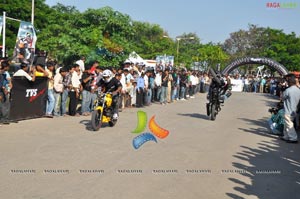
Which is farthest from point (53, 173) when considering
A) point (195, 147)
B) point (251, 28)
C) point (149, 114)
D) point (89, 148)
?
point (251, 28)

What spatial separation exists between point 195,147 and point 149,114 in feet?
23.3

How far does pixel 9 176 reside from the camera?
6336 mm

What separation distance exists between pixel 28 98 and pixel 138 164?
20.4 feet

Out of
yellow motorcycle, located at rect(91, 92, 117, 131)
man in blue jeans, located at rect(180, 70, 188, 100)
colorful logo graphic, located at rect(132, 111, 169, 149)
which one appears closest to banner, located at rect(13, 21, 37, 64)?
colorful logo graphic, located at rect(132, 111, 169, 149)

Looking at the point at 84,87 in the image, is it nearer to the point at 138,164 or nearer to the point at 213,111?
the point at 213,111

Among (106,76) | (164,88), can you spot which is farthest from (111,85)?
(164,88)

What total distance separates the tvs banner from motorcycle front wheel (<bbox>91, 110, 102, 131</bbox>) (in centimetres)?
254

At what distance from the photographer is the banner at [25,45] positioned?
617 inches

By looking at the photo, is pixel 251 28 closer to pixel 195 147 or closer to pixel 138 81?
pixel 138 81

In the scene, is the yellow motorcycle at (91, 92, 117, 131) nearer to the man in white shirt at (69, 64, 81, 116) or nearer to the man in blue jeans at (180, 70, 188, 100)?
the man in white shirt at (69, 64, 81, 116)

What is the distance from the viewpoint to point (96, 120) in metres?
11.2

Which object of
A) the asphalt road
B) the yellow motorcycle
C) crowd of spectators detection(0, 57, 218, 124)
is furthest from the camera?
crowd of spectators detection(0, 57, 218, 124)

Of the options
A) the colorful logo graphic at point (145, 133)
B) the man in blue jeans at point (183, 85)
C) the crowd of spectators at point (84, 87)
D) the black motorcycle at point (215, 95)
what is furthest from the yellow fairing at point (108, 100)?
the man in blue jeans at point (183, 85)

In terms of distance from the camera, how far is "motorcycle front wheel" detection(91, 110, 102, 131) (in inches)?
434
